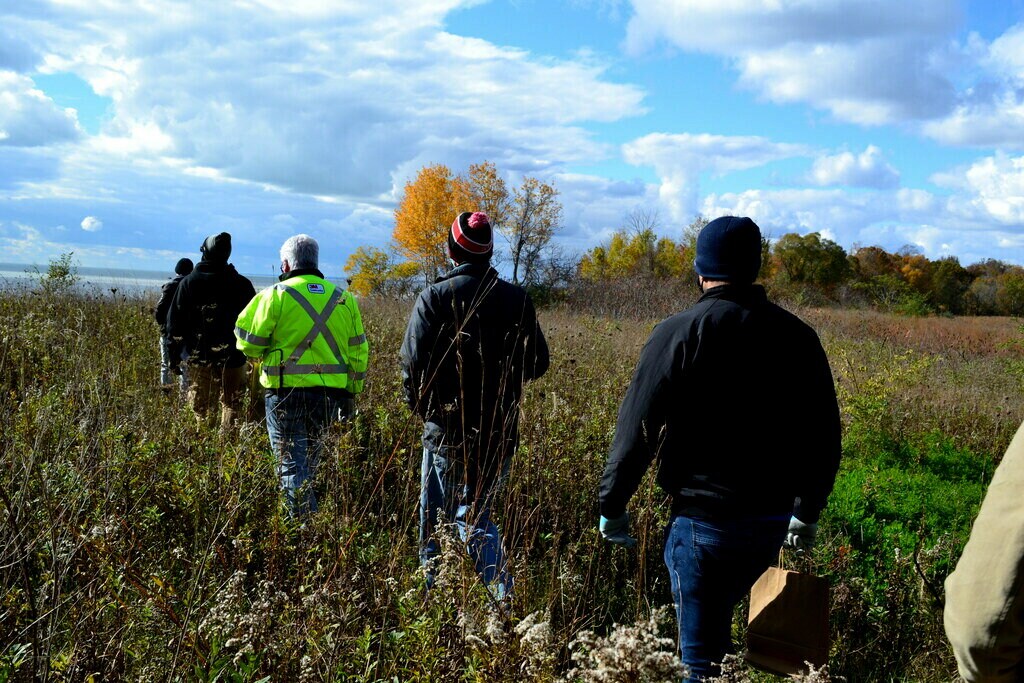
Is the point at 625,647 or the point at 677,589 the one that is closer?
the point at 625,647

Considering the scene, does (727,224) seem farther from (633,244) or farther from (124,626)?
(633,244)

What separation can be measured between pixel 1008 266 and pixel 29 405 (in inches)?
2939

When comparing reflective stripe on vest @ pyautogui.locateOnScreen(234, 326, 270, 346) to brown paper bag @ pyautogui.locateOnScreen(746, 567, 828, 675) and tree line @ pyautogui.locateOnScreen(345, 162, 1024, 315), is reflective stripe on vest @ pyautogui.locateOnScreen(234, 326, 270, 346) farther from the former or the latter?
tree line @ pyautogui.locateOnScreen(345, 162, 1024, 315)

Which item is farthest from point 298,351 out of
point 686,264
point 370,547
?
point 686,264

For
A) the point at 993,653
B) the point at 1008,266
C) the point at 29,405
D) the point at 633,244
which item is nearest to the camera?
the point at 993,653

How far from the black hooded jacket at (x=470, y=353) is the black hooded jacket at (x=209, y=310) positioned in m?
3.10

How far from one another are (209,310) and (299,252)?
1.69 meters

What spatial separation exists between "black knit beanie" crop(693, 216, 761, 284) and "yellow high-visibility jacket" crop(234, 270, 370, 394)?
9.55 ft

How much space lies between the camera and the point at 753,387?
2.64m

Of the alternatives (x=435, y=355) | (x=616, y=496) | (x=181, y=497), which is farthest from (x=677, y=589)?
(x=181, y=497)

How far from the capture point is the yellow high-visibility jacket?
16.1 feet

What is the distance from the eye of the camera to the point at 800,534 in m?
2.92

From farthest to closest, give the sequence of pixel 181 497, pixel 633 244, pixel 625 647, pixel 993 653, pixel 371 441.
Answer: pixel 633 244 → pixel 371 441 → pixel 181 497 → pixel 625 647 → pixel 993 653

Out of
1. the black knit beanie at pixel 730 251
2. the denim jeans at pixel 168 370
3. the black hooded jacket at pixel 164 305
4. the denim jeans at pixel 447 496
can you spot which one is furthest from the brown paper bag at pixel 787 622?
the black hooded jacket at pixel 164 305
